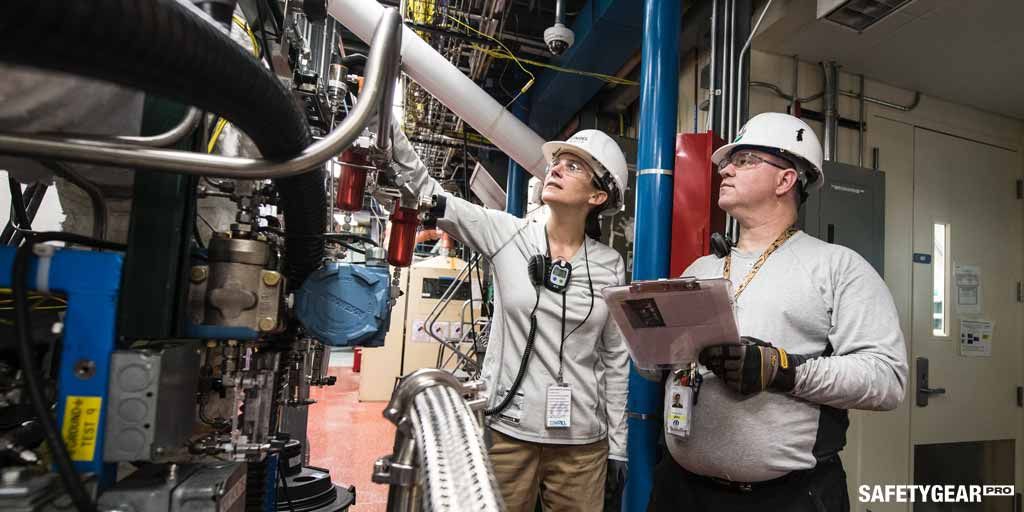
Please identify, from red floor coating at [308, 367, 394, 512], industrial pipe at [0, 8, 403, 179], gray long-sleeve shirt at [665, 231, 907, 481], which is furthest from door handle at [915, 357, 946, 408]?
industrial pipe at [0, 8, 403, 179]

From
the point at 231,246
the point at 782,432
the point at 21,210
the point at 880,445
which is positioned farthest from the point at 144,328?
the point at 880,445

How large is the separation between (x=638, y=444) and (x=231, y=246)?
1.52 meters

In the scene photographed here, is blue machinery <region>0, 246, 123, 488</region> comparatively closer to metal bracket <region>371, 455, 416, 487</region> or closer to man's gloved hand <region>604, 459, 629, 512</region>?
metal bracket <region>371, 455, 416, 487</region>

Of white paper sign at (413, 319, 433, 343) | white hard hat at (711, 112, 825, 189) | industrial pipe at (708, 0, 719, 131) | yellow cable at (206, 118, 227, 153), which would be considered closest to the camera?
yellow cable at (206, 118, 227, 153)

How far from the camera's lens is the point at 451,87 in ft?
8.28

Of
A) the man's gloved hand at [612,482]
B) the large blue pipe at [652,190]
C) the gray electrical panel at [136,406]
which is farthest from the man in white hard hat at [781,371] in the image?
the gray electrical panel at [136,406]

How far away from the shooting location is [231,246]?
867 millimetres

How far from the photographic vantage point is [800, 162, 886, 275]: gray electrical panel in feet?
6.72

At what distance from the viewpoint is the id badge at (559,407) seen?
140 centimetres

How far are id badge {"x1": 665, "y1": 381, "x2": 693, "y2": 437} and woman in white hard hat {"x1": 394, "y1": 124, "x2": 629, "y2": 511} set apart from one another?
0.25m

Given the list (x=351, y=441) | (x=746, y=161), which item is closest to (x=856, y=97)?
(x=746, y=161)

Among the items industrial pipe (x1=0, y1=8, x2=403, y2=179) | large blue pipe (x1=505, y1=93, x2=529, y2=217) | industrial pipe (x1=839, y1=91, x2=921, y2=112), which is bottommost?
industrial pipe (x1=0, y1=8, x2=403, y2=179)

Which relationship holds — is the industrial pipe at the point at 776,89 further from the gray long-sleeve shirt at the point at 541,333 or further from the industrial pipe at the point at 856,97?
the gray long-sleeve shirt at the point at 541,333

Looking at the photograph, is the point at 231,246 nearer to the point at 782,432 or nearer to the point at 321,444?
the point at 782,432
